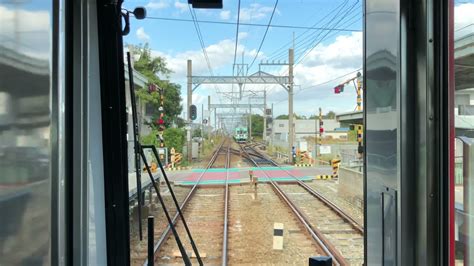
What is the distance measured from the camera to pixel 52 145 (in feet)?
4.65

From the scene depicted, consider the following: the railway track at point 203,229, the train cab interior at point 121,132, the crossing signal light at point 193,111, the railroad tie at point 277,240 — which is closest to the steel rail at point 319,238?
the railroad tie at point 277,240

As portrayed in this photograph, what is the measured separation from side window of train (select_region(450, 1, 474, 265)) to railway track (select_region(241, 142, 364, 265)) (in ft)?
13.1

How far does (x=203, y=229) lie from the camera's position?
7262 millimetres

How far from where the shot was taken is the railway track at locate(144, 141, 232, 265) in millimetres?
4469

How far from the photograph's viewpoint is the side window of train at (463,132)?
1391mm

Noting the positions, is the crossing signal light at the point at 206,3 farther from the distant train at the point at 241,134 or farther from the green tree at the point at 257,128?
the distant train at the point at 241,134

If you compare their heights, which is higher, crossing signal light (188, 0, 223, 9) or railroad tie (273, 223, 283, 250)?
crossing signal light (188, 0, 223, 9)

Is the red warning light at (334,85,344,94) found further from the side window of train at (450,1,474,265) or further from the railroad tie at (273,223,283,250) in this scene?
the side window of train at (450,1,474,265)

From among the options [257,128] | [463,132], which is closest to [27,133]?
[463,132]

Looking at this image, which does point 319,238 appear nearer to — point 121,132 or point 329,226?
point 329,226

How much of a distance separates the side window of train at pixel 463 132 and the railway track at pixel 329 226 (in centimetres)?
399

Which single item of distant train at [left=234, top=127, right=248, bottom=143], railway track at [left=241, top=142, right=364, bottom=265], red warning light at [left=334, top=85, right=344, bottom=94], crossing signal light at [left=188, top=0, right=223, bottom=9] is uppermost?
red warning light at [left=334, top=85, right=344, bottom=94]

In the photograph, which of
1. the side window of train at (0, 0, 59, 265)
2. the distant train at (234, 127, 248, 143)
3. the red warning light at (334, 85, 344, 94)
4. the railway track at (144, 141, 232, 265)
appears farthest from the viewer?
the distant train at (234, 127, 248, 143)

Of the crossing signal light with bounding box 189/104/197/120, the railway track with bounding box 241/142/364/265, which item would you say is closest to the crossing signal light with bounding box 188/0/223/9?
the crossing signal light with bounding box 189/104/197/120
